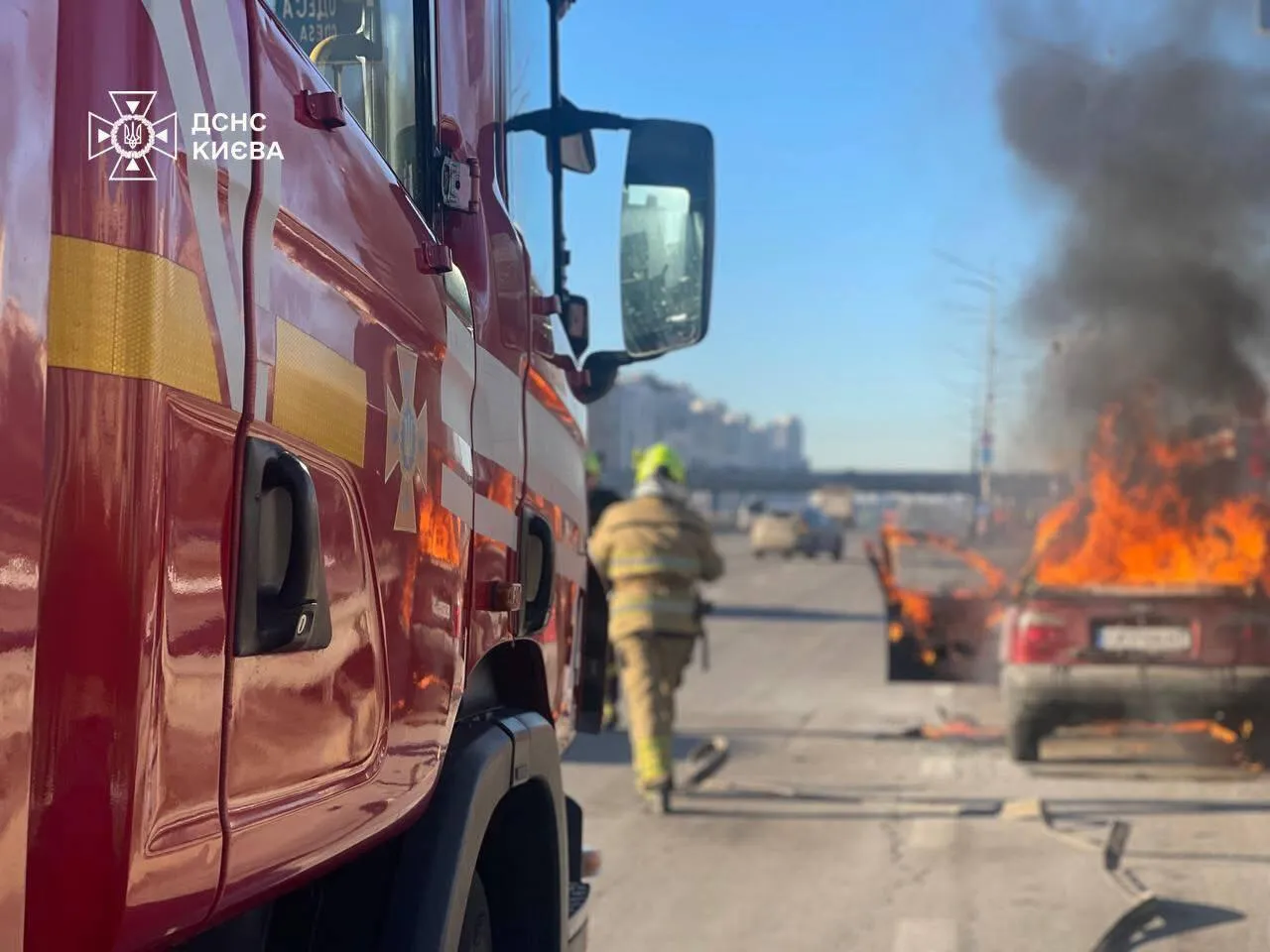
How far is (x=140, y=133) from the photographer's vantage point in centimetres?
142

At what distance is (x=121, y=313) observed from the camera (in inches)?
54.2

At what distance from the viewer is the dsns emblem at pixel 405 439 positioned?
207 cm

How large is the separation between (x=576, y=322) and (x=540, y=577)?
Answer: 2.71ft

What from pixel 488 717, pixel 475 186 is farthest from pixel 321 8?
pixel 488 717

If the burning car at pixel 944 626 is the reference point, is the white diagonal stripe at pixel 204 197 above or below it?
above

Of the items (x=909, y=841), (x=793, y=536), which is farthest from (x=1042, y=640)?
(x=793, y=536)

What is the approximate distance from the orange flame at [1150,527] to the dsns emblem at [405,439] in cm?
784

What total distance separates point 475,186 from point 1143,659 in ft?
23.6

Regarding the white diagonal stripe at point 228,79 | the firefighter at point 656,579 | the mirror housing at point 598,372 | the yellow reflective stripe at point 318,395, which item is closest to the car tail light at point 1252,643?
the firefighter at point 656,579

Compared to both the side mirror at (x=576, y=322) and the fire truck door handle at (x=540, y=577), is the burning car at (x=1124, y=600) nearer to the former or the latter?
the side mirror at (x=576, y=322)

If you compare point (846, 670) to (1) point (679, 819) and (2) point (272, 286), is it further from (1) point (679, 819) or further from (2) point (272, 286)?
(2) point (272, 286)

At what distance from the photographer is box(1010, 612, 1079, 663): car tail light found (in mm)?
9078

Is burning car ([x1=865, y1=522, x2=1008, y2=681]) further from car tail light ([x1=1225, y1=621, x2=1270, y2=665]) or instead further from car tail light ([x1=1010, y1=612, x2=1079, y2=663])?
car tail light ([x1=1225, y1=621, x2=1270, y2=665])

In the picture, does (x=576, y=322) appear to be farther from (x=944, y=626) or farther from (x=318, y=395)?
(x=944, y=626)
